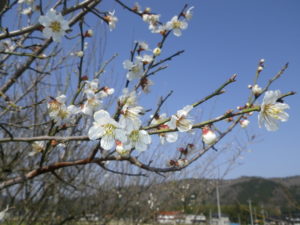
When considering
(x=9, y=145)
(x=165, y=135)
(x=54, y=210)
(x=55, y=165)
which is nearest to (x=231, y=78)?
(x=165, y=135)

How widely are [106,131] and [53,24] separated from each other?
1.01 metres

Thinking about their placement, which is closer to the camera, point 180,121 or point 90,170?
point 180,121

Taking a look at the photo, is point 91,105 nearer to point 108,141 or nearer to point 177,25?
point 108,141

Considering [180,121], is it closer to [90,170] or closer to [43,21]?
[43,21]

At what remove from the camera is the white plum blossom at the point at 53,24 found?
1772 mm

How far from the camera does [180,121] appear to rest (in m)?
1.25

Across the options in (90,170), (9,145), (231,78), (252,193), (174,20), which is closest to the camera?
(231,78)

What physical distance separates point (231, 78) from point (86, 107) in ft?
2.71

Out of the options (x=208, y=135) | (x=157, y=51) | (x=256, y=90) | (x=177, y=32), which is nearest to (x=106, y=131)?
(x=208, y=135)

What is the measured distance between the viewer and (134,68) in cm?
178

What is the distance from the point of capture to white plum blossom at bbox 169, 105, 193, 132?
3.97ft

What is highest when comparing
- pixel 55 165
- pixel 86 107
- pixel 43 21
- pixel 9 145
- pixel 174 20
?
pixel 174 20

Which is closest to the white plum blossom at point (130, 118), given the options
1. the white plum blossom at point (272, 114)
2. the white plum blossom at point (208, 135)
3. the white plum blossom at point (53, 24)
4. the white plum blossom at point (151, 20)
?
the white plum blossom at point (208, 135)

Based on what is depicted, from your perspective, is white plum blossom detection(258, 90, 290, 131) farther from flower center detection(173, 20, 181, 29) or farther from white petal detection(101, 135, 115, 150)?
flower center detection(173, 20, 181, 29)
